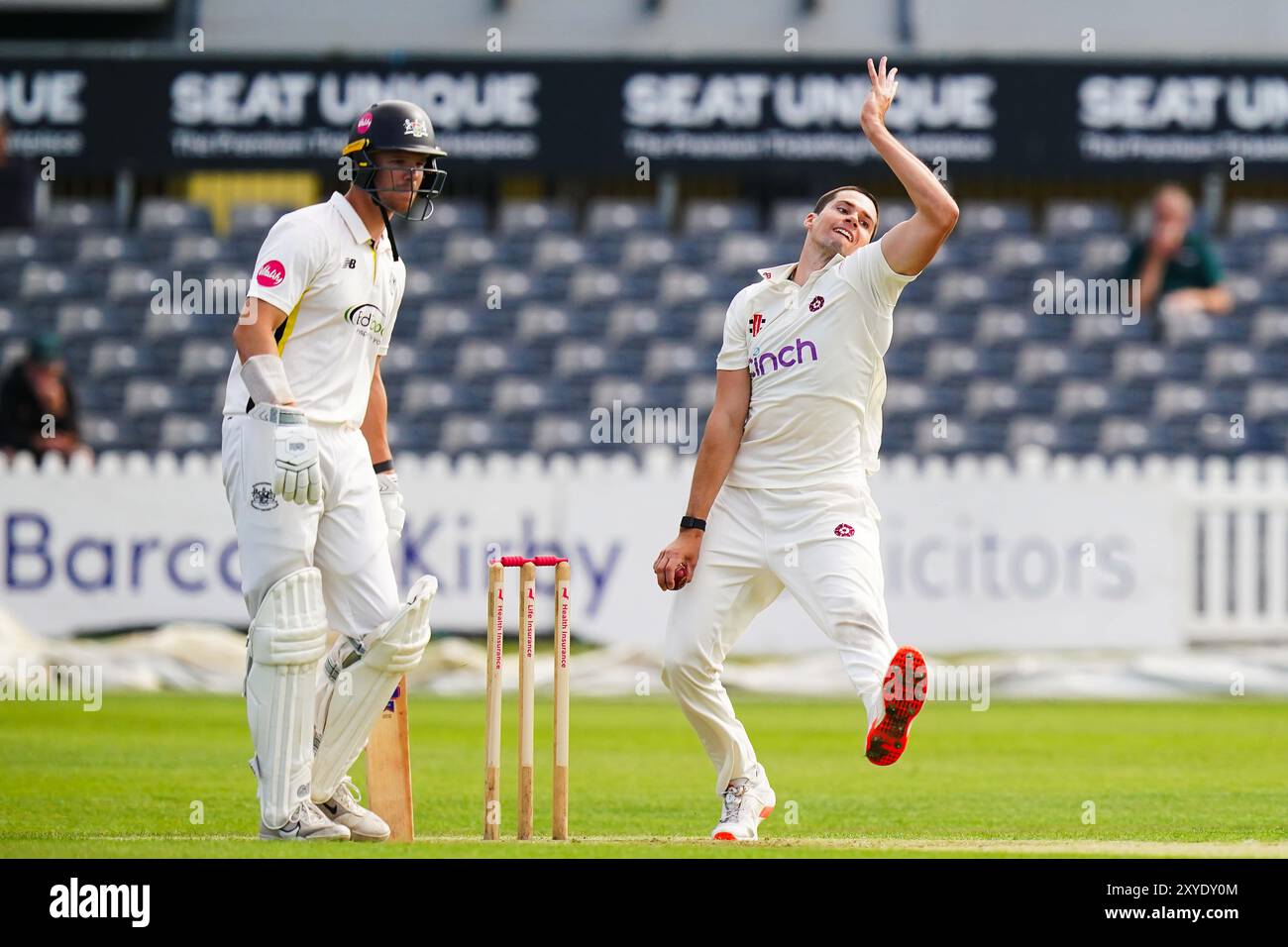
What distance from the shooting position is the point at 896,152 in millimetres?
6598

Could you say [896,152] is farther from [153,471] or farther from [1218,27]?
[1218,27]

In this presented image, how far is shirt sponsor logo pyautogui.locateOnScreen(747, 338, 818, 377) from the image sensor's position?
23.1 feet

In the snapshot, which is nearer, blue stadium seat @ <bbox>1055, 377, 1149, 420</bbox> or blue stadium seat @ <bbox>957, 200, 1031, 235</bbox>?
blue stadium seat @ <bbox>1055, 377, 1149, 420</bbox>

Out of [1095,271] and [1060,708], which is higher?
[1095,271]

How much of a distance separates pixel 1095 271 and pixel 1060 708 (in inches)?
286

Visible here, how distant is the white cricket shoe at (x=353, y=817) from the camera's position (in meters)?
6.79

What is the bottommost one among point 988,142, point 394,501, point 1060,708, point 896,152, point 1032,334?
point 1060,708

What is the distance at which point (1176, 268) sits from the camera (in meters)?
19.2

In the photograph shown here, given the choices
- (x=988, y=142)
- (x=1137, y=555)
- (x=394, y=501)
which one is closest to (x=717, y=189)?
(x=988, y=142)

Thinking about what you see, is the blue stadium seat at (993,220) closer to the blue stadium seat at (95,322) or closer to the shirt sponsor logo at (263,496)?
the blue stadium seat at (95,322)

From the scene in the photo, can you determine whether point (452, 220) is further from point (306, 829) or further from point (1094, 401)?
point (306, 829)

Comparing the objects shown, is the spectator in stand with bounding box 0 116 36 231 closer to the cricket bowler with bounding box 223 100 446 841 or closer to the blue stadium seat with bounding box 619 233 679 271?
the blue stadium seat with bounding box 619 233 679 271

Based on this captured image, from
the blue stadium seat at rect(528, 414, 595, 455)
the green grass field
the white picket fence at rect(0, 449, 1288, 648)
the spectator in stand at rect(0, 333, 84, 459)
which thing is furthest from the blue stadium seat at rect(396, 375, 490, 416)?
the green grass field
